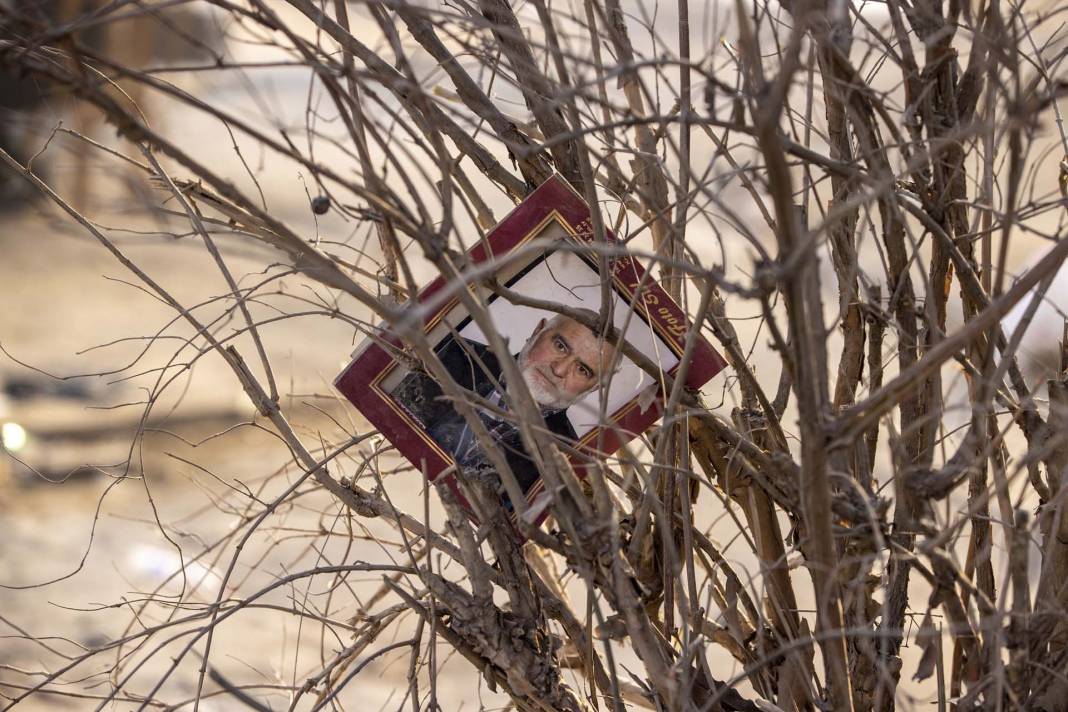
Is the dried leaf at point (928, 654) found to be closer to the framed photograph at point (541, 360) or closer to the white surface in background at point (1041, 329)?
the framed photograph at point (541, 360)

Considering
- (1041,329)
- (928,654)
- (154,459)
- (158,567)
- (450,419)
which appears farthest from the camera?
(154,459)

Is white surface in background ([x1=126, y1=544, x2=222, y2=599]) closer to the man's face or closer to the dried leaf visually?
the man's face

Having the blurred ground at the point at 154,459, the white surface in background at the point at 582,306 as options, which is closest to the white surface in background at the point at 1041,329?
the blurred ground at the point at 154,459

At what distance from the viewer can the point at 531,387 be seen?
74cm

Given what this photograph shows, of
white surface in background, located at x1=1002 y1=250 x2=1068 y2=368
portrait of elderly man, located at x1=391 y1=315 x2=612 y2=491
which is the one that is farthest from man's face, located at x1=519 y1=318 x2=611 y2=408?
white surface in background, located at x1=1002 y1=250 x2=1068 y2=368

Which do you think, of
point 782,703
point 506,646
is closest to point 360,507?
point 506,646

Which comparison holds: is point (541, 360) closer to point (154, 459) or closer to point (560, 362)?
point (560, 362)

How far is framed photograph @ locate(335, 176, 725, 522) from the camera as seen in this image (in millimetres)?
708

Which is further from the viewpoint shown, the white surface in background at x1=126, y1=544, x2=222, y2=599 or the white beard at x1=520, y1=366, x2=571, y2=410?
the white surface in background at x1=126, y1=544, x2=222, y2=599

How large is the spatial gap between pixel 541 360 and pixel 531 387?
0.02 meters

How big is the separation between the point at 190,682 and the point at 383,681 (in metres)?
0.31

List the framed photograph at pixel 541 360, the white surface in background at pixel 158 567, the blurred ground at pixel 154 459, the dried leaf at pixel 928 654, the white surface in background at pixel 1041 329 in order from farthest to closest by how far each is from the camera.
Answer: the white surface in background at pixel 158 567
the blurred ground at pixel 154 459
the white surface in background at pixel 1041 329
the framed photograph at pixel 541 360
the dried leaf at pixel 928 654

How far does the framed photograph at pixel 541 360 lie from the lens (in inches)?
27.9

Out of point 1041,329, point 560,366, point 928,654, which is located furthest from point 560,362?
point 1041,329
